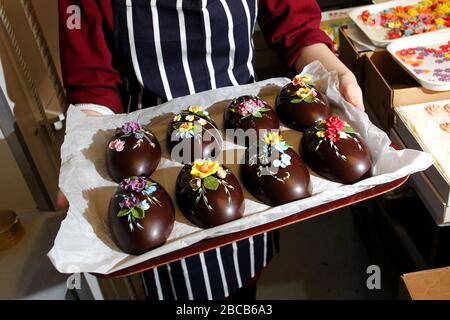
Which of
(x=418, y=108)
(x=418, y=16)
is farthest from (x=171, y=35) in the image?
(x=418, y=16)

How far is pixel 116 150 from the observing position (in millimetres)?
1107

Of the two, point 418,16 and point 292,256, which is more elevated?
point 418,16

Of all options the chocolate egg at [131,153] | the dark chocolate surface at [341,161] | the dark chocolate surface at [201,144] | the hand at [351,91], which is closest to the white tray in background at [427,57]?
the hand at [351,91]

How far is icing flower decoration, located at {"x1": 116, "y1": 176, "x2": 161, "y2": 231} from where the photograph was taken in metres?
0.97

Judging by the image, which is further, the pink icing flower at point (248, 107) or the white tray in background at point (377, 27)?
the white tray in background at point (377, 27)

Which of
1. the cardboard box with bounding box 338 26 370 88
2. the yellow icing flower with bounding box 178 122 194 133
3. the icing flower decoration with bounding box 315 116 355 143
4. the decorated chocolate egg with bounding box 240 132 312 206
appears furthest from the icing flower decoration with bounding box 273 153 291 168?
the cardboard box with bounding box 338 26 370 88

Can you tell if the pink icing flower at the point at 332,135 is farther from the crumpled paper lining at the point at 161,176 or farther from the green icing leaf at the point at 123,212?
the green icing leaf at the point at 123,212

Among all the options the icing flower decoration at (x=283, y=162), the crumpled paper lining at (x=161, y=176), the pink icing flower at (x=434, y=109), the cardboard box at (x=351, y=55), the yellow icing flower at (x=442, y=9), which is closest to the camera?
the crumpled paper lining at (x=161, y=176)

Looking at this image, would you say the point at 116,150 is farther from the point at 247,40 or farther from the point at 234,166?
the point at 247,40

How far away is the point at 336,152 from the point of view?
1047 millimetres

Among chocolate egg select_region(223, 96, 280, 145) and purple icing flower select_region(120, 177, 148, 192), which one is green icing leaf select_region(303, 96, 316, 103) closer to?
chocolate egg select_region(223, 96, 280, 145)

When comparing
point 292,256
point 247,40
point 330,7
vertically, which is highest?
point 247,40

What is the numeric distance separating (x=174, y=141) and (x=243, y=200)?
238 millimetres

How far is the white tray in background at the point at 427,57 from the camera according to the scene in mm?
1290
